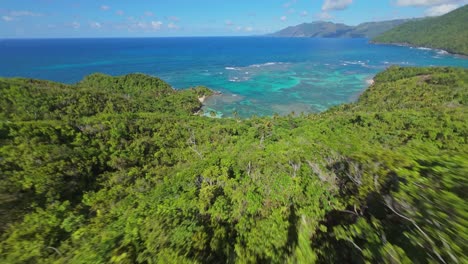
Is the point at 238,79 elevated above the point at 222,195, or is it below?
above

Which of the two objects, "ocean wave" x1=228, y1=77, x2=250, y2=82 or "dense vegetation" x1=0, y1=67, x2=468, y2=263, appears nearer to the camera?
"dense vegetation" x1=0, y1=67, x2=468, y2=263

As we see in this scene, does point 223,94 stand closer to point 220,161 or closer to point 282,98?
point 282,98

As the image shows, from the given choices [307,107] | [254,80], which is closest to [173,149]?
[307,107]

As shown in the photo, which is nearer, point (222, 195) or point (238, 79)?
point (222, 195)

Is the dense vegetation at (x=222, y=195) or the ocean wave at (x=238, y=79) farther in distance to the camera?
the ocean wave at (x=238, y=79)

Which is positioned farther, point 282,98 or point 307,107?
point 282,98

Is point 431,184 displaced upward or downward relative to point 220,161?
upward

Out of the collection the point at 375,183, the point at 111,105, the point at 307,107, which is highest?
the point at 375,183

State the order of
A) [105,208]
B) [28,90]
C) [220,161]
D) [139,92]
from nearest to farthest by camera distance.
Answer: [105,208] < [220,161] < [28,90] < [139,92]
